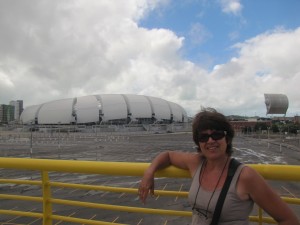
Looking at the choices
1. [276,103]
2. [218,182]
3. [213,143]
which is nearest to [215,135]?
[213,143]

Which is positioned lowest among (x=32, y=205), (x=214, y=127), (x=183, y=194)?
(x=32, y=205)

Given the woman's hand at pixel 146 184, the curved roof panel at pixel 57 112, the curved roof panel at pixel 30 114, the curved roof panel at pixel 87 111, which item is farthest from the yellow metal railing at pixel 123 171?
the curved roof panel at pixel 30 114

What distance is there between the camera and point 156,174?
2760 mm

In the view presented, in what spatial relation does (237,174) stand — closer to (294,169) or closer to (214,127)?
(214,127)

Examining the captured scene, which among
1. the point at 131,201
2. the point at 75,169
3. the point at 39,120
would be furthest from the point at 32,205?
the point at 39,120

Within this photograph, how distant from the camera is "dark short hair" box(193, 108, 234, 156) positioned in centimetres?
236

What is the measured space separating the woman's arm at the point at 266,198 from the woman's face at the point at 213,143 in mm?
273

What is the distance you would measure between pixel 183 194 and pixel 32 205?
1262cm

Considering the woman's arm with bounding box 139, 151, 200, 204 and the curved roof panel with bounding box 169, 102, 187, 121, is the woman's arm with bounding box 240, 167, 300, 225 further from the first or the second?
the curved roof panel with bounding box 169, 102, 187, 121

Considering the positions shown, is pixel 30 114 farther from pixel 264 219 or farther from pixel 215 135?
pixel 215 135

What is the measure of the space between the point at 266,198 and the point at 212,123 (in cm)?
58

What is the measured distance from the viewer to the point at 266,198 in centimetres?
206

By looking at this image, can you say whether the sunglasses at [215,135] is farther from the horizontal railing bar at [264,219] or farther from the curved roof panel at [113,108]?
the curved roof panel at [113,108]

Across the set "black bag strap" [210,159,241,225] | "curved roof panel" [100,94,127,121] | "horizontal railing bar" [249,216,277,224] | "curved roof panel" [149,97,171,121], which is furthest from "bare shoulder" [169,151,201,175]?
"curved roof panel" [149,97,171,121]
